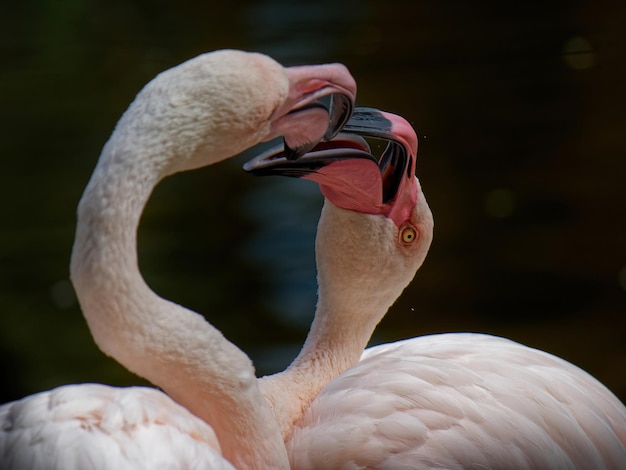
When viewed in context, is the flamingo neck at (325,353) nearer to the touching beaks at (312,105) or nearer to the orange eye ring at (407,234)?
the orange eye ring at (407,234)

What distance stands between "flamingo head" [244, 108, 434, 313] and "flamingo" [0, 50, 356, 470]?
322 mm

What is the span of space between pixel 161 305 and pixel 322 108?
1.40 ft

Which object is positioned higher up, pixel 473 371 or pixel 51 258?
pixel 473 371

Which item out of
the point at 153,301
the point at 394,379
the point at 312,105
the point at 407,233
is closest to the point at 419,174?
the point at 407,233

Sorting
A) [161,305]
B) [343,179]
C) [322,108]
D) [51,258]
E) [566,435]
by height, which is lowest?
[51,258]

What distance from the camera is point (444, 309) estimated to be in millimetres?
3666

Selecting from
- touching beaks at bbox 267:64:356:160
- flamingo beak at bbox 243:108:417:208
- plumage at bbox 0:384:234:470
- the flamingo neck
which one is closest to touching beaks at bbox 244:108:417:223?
flamingo beak at bbox 243:108:417:208

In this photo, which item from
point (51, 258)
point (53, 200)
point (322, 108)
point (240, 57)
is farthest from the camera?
point (53, 200)

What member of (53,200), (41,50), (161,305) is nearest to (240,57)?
(161,305)

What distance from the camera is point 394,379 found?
1963mm

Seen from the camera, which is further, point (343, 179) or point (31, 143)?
point (31, 143)

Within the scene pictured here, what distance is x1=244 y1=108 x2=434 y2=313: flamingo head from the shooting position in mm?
2059

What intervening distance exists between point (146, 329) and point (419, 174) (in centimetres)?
308

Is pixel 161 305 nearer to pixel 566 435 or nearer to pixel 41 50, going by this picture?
pixel 566 435
